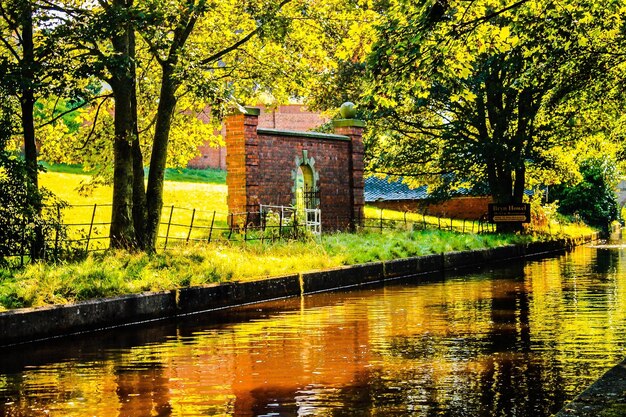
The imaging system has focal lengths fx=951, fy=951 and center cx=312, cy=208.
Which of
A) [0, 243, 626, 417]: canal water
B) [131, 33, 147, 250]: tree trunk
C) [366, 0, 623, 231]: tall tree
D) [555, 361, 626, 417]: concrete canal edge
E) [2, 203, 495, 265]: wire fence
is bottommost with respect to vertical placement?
[0, 243, 626, 417]: canal water

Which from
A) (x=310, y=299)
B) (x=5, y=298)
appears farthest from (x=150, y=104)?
(x=5, y=298)

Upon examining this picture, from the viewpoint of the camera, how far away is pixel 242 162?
2636 cm

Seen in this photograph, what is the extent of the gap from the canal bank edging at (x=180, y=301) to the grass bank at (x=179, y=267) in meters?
0.27

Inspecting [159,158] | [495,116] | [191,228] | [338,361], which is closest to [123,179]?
[159,158]

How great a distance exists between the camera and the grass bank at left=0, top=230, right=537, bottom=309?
1248 cm

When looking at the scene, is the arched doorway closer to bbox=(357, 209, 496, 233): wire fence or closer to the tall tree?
bbox=(357, 209, 496, 233): wire fence

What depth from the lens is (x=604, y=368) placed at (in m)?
8.10

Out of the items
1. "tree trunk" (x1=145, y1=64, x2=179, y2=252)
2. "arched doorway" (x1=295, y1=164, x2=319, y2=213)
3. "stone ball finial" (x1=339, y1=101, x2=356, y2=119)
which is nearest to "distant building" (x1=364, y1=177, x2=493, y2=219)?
"stone ball finial" (x1=339, y1=101, x2=356, y2=119)

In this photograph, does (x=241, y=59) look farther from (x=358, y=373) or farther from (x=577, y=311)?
(x=358, y=373)

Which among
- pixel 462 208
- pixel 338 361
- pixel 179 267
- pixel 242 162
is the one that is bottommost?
pixel 338 361

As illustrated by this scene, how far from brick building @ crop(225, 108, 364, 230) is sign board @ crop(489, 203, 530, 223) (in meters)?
5.68

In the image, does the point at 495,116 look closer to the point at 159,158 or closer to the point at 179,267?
the point at 159,158

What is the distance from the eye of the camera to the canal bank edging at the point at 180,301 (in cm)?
1134

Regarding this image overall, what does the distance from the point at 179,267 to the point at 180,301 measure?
5.55ft
